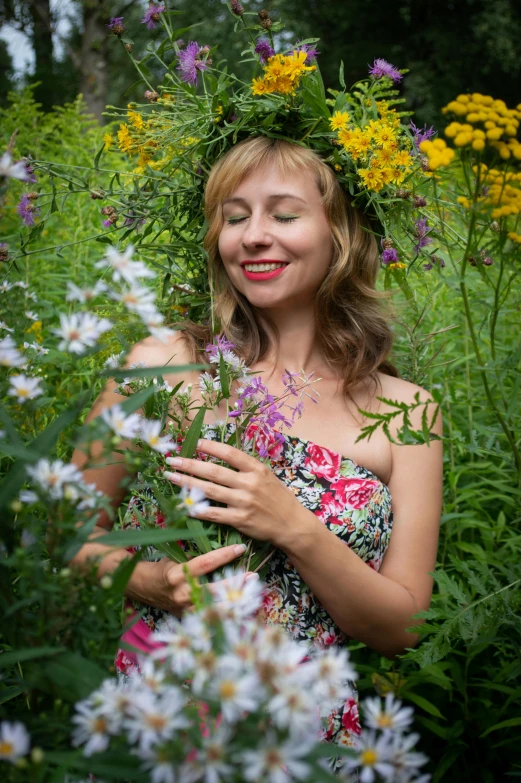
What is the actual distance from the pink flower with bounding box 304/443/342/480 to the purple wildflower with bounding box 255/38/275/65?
854mm

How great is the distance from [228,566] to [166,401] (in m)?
0.31

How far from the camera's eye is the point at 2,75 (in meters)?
11.5

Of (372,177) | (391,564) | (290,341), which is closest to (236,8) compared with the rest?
(372,177)

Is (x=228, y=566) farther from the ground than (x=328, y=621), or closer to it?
farther from the ground

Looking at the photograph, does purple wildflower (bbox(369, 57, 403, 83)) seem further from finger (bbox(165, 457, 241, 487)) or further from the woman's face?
finger (bbox(165, 457, 241, 487))

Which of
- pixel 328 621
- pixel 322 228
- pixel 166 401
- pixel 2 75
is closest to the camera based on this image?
pixel 166 401

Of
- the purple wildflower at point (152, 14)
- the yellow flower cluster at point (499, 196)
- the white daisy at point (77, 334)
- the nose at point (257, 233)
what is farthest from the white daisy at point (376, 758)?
the purple wildflower at point (152, 14)

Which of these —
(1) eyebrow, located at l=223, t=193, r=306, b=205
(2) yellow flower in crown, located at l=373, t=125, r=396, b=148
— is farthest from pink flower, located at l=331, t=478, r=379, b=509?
(2) yellow flower in crown, located at l=373, t=125, r=396, b=148

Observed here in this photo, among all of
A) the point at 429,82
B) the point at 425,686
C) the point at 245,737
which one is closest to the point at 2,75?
the point at 429,82

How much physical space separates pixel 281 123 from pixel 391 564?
1.04 meters

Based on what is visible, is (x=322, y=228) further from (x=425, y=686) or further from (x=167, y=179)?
(x=425, y=686)

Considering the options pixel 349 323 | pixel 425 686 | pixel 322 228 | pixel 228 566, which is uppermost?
pixel 322 228

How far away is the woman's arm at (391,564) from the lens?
1.34 metres

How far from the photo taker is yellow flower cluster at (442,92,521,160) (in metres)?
0.89
